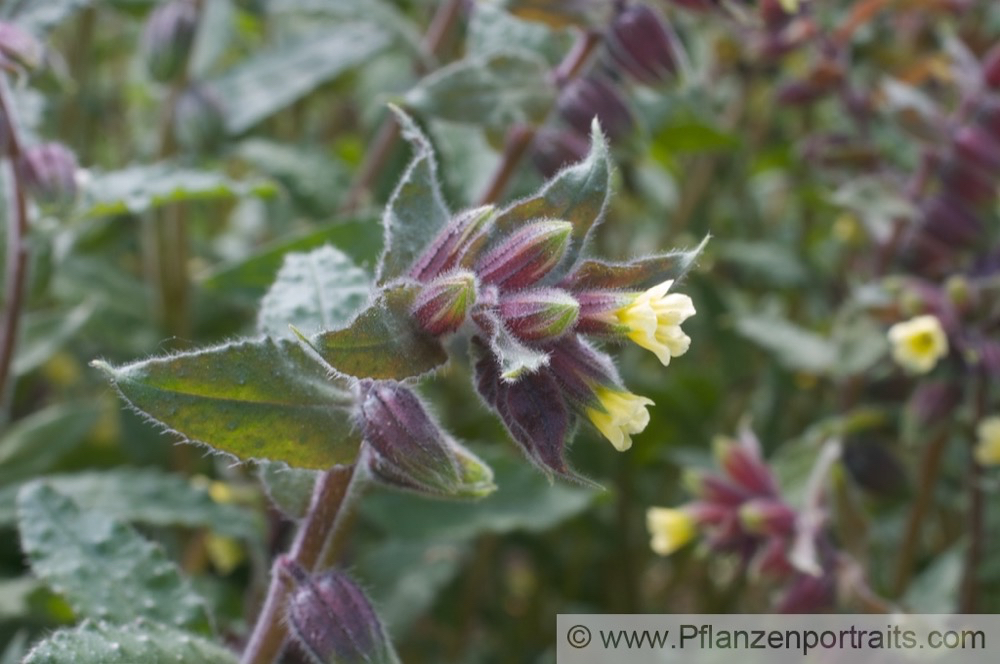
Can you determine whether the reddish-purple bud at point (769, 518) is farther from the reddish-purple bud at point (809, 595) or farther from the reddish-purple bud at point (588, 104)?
the reddish-purple bud at point (588, 104)

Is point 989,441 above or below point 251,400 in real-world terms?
below

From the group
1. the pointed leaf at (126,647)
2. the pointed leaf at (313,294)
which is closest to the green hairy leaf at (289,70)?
the pointed leaf at (313,294)

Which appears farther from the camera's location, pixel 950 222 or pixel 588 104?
pixel 950 222

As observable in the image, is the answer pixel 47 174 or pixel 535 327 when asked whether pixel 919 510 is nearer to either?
pixel 535 327

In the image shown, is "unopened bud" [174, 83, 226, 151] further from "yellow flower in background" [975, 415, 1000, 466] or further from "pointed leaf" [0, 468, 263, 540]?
"yellow flower in background" [975, 415, 1000, 466]

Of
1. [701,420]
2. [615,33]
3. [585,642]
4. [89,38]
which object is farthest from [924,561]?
[89,38]

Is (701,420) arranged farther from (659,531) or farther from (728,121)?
(728,121)

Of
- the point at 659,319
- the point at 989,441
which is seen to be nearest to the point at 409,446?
the point at 659,319
